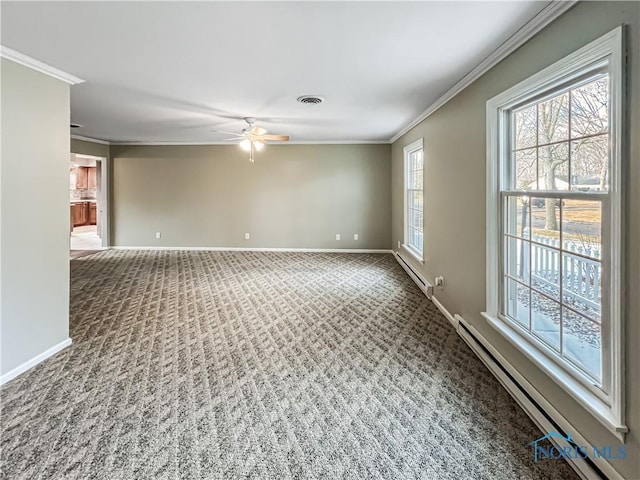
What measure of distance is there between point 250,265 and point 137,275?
6.17 feet

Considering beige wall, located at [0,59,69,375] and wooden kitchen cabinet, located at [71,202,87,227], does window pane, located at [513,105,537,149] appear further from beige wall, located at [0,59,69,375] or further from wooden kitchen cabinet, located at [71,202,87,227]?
wooden kitchen cabinet, located at [71,202,87,227]

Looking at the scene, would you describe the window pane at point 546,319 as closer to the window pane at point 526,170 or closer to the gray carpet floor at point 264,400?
the gray carpet floor at point 264,400

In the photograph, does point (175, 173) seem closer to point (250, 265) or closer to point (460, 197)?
point (250, 265)

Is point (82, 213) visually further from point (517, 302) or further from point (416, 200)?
point (517, 302)

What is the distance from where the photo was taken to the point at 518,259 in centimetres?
262

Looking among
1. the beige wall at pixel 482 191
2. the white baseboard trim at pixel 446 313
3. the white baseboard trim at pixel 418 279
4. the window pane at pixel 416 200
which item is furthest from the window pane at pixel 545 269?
the window pane at pixel 416 200

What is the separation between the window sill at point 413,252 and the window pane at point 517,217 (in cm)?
244

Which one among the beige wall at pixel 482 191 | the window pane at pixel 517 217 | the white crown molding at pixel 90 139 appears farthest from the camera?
the white crown molding at pixel 90 139

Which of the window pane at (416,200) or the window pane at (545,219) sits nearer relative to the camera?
the window pane at (545,219)

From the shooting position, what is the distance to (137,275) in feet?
19.1

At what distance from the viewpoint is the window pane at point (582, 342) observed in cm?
182

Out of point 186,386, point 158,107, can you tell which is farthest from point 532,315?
point 158,107

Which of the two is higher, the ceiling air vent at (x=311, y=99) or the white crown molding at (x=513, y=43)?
the ceiling air vent at (x=311, y=99)
